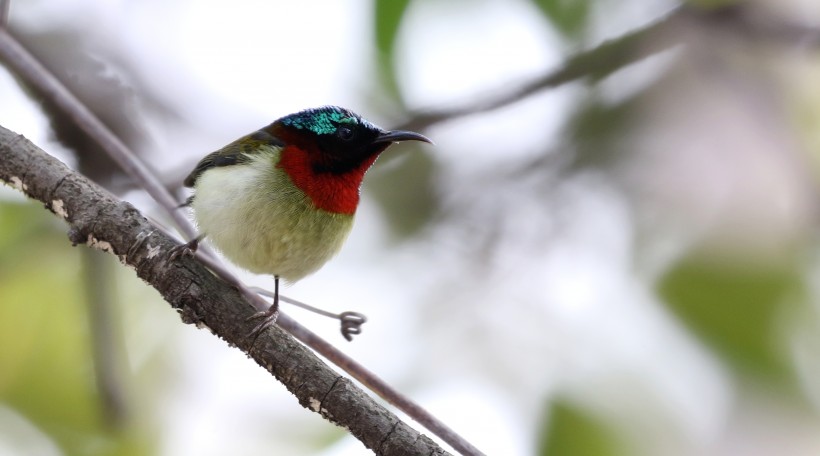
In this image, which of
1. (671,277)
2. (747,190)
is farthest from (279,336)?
(747,190)

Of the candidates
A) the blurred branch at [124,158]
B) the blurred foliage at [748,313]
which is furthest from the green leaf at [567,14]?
the blurred branch at [124,158]

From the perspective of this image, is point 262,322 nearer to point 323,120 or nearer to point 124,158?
point 124,158

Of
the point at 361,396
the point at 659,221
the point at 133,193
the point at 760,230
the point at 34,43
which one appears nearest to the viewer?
the point at 361,396

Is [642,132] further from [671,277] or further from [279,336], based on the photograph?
[279,336]

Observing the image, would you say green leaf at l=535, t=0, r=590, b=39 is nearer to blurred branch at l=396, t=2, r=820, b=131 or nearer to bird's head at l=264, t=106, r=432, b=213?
blurred branch at l=396, t=2, r=820, b=131

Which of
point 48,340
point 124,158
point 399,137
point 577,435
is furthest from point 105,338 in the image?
point 577,435

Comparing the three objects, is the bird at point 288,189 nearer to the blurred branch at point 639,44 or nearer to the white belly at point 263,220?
the white belly at point 263,220
